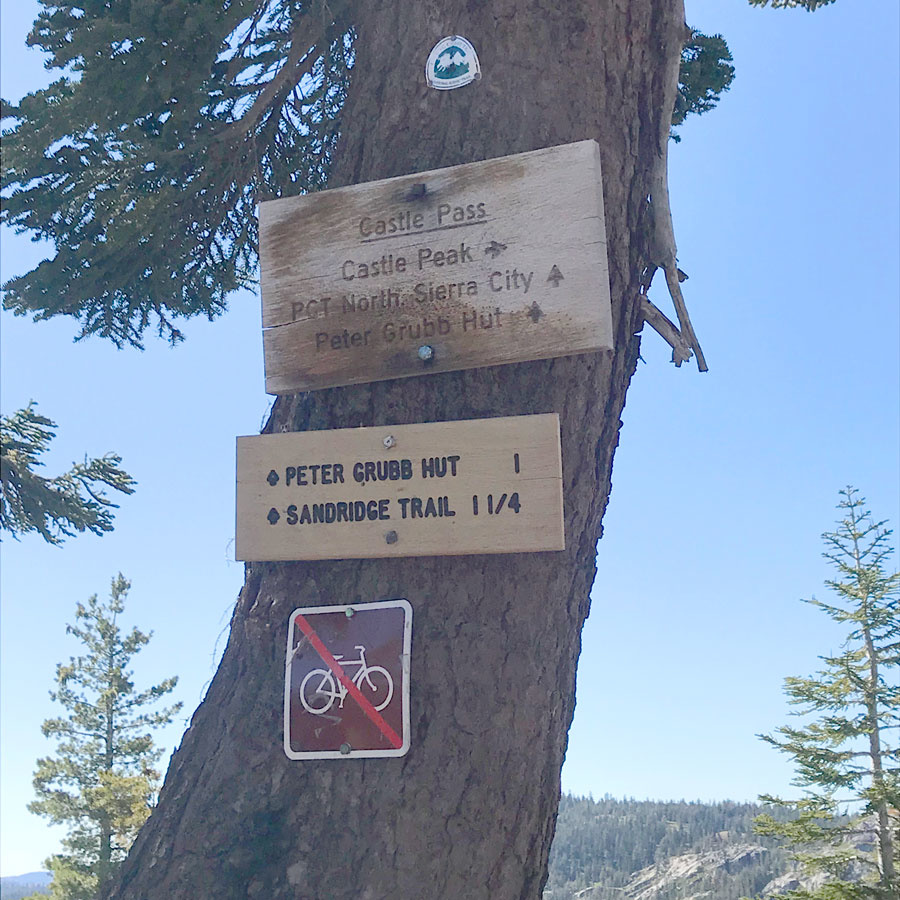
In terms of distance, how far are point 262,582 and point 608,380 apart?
0.94 meters

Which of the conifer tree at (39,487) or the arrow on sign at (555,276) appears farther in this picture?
the conifer tree at (39,487)

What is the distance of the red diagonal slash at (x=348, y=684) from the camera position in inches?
74.9

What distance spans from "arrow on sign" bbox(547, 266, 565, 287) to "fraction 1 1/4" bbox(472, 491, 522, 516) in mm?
478

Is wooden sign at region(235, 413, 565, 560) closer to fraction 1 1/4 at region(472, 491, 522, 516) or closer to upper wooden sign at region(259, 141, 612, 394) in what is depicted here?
fraction 1 1/4 at region(472, 491, 522, 516)

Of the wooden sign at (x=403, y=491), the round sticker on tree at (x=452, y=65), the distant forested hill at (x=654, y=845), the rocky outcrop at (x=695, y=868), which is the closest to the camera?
the wooden sign at (x=403, y=491)

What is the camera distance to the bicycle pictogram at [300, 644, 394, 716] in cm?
194

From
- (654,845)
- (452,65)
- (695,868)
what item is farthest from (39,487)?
(654,845)

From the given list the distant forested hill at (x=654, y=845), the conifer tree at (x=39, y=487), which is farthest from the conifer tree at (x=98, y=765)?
the distant forested hill at (x=654, y=845)

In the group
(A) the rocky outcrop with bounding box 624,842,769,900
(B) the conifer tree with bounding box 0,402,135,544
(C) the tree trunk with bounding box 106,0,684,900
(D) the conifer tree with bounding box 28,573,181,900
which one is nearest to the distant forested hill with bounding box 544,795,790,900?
(A) the rocky outcrop with bounding box 624,842,769,900

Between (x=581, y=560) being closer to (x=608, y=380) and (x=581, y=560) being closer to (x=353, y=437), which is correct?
(x=608, y=380)

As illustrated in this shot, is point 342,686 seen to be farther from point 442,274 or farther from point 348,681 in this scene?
point 442,274

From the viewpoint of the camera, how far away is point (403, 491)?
2.08m

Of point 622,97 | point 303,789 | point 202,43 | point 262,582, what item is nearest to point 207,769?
point 303,789

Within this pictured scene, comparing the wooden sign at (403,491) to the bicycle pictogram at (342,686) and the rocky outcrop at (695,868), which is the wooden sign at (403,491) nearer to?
the bicycle pictogram at (342,686)
